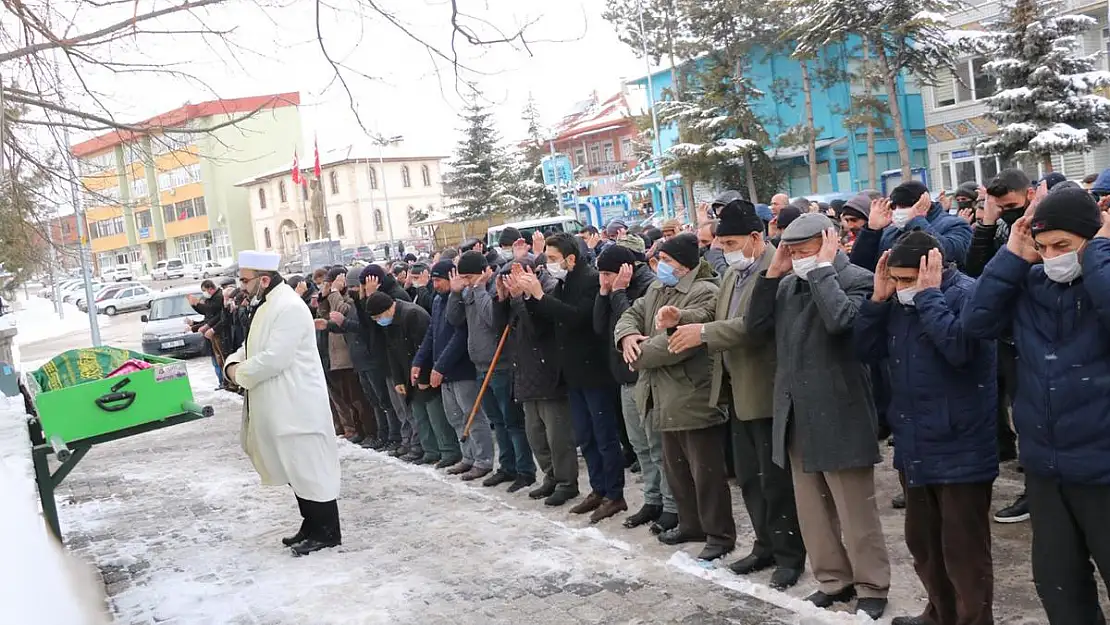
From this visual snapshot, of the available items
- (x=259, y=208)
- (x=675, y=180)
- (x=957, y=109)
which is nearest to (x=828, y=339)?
(x=957, y=109)

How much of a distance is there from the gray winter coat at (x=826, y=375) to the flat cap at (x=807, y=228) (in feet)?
0.57

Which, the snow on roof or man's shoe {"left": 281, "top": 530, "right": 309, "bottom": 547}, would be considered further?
the snow on roof

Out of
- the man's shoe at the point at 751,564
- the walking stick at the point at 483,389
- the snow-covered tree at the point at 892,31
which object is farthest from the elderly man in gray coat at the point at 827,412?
the snow-covered tree at the point at 892,31

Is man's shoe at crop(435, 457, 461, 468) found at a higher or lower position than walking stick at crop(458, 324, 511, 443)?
lower

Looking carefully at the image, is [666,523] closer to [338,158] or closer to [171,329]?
[171,329]

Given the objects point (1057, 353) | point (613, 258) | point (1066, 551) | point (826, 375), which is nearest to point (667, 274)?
point (613, 258)

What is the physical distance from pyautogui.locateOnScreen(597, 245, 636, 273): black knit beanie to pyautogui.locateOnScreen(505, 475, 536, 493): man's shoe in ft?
7.71

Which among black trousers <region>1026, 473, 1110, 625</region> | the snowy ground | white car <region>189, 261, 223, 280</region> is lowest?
the snowy ground

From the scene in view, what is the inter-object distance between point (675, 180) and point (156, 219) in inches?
2487

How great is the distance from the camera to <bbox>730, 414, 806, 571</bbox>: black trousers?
5.07 metres

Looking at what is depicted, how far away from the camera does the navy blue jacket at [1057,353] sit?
329 cm

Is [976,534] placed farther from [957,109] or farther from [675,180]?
[675,180]

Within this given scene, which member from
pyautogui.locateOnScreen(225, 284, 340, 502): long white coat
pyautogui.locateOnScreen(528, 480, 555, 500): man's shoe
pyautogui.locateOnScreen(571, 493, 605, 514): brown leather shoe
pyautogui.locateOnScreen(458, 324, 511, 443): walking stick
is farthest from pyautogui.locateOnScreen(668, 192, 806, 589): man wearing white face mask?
pyautogui.locateOnScreen(225, 284, 340, 502): long white coat

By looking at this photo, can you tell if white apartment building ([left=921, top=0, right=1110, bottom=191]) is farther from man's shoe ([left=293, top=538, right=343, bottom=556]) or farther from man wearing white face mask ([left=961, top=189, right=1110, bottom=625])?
man wearing white face mask ([left=961, top=189, right=1110, bottom=625])
